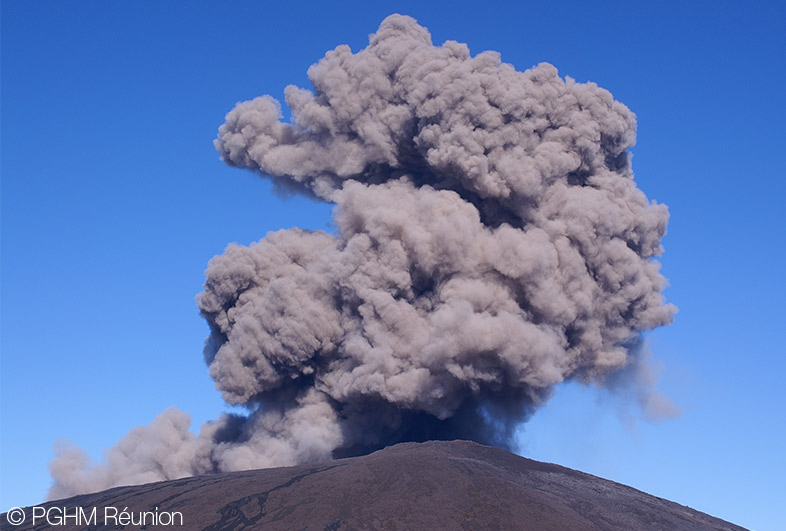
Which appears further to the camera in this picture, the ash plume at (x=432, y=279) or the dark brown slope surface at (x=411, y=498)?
the ash plume at (x=432, y=279)

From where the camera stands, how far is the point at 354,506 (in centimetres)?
2994

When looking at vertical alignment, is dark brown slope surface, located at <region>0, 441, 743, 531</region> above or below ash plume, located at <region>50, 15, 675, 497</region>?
below

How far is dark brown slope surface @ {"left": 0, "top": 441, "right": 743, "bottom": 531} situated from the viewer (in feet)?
96.4

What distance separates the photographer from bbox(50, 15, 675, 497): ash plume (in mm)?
39469

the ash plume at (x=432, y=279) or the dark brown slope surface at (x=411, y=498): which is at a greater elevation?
the ash plume at (x=432, y=279)

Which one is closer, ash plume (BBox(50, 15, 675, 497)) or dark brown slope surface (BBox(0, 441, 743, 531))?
dark brown slope surface (BBox(0, 441, 743, 531))

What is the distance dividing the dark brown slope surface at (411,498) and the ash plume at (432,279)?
440 centimetres

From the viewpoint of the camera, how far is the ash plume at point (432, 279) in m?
39.5

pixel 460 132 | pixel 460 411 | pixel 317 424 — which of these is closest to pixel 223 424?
pixel 317 424

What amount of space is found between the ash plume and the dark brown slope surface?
440 centimetres

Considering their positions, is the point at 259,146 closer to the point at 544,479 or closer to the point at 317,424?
the point at 317,424

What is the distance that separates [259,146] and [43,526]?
63.4ft

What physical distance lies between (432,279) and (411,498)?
12.6m

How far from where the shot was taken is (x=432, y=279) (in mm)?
41219
